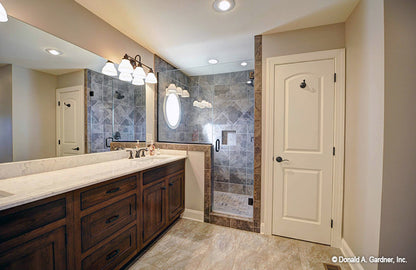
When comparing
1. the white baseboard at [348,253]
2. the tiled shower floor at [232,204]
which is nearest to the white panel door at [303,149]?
the white baseboard at [348,253]

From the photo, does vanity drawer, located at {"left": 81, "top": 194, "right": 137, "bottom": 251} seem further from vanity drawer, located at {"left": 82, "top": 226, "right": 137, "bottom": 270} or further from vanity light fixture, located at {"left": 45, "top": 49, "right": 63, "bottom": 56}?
vanity light fixture, located at {"left": 45, "top": 49, "right": 63, "bottom": 56}

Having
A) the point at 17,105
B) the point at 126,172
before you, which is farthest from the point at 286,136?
the point at 17,105

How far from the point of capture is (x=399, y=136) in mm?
1171

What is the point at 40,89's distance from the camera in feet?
4.60

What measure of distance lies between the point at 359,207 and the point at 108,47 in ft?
10.1

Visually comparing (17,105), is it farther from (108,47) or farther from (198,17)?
(198,17)

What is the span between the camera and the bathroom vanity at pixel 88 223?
857mm

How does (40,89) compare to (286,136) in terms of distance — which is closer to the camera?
(40,89)

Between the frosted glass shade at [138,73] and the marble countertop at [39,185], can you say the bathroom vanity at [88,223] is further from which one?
the frosted glass shade at [138,73]

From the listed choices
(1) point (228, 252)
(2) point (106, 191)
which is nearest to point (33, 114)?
(2) point (106, 191)

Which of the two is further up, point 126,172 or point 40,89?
point 40,89

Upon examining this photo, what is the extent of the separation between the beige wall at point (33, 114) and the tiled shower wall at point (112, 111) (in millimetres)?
323

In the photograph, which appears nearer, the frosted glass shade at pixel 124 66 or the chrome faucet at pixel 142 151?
the frosted glass shade at pixel 124 66

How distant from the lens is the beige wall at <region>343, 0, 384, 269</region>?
1.25 m
